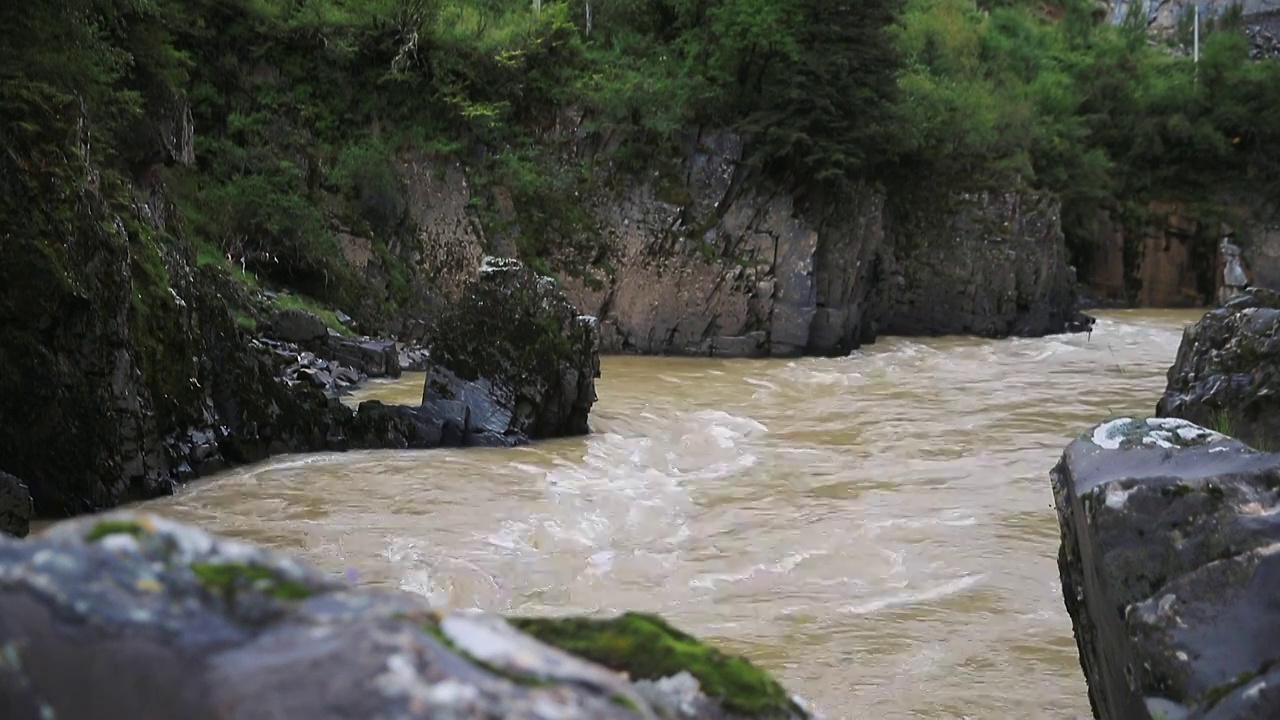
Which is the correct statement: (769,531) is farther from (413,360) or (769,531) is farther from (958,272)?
(958,272)

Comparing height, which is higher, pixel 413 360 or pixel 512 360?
pixel 512 360

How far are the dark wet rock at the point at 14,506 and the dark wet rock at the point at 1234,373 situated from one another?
6.67 metres

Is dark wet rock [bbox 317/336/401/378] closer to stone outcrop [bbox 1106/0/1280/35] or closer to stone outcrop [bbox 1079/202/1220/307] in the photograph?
stone outcrop [bbox 1079/202/1220/307]

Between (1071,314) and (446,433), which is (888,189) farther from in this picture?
(446,433)

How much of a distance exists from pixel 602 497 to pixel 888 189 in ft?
56.9

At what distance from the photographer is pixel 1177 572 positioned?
3533mm

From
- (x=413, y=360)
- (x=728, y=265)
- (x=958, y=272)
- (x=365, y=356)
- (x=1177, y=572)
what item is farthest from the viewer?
(x=958, y=272)

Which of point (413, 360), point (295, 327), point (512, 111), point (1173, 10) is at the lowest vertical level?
point (413, 360)

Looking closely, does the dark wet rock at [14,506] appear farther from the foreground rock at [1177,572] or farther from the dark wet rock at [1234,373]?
the dark wet rock at [1234,373]

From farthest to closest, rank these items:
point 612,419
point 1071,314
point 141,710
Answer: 1. point 1071,314
2. point 612,419
3. point 141,710

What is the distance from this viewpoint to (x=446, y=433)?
10898 millimetres

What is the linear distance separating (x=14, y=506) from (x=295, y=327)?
865cm

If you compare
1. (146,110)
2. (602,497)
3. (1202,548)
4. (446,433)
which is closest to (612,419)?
(446,433)

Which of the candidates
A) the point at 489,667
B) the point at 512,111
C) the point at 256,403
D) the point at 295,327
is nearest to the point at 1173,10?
the point at 512,111
